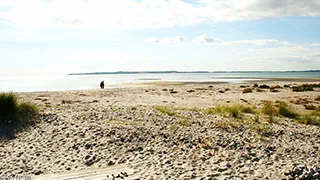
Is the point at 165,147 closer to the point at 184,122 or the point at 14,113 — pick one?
the point at 184,122

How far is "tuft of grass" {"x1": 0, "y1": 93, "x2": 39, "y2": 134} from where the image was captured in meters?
12.1

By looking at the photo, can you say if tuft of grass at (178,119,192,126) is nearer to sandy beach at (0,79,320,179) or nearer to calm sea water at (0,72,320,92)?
sandy beach at (0,79,320,179)

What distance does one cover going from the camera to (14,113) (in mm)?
12938

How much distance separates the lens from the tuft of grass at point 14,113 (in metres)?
12.1

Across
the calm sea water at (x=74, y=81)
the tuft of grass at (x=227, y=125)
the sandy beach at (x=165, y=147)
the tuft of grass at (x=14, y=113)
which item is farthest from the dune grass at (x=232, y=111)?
the calm sea water at (x=74, y=81)

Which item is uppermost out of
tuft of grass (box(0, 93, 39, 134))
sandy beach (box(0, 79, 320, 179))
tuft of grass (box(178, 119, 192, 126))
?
tuft of grass (box(0, 93, 39, 134))

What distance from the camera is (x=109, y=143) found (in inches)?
393

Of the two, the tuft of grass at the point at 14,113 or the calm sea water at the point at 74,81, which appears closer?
the tuft of grass at the point at 14,113

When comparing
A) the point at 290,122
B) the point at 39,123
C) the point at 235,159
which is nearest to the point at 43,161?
the point at 39,123

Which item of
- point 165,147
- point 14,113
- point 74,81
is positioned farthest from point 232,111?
point 74,81

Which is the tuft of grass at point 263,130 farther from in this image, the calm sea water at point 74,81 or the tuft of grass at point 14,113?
the calm sea water at point 74,81

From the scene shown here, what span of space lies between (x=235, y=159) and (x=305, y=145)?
3311 mm

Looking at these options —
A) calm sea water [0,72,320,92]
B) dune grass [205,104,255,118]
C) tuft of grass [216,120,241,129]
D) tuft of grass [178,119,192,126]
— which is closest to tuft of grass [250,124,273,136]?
tuft of grass [216,120,241,129]

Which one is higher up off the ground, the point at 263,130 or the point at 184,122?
the point at 184,122
